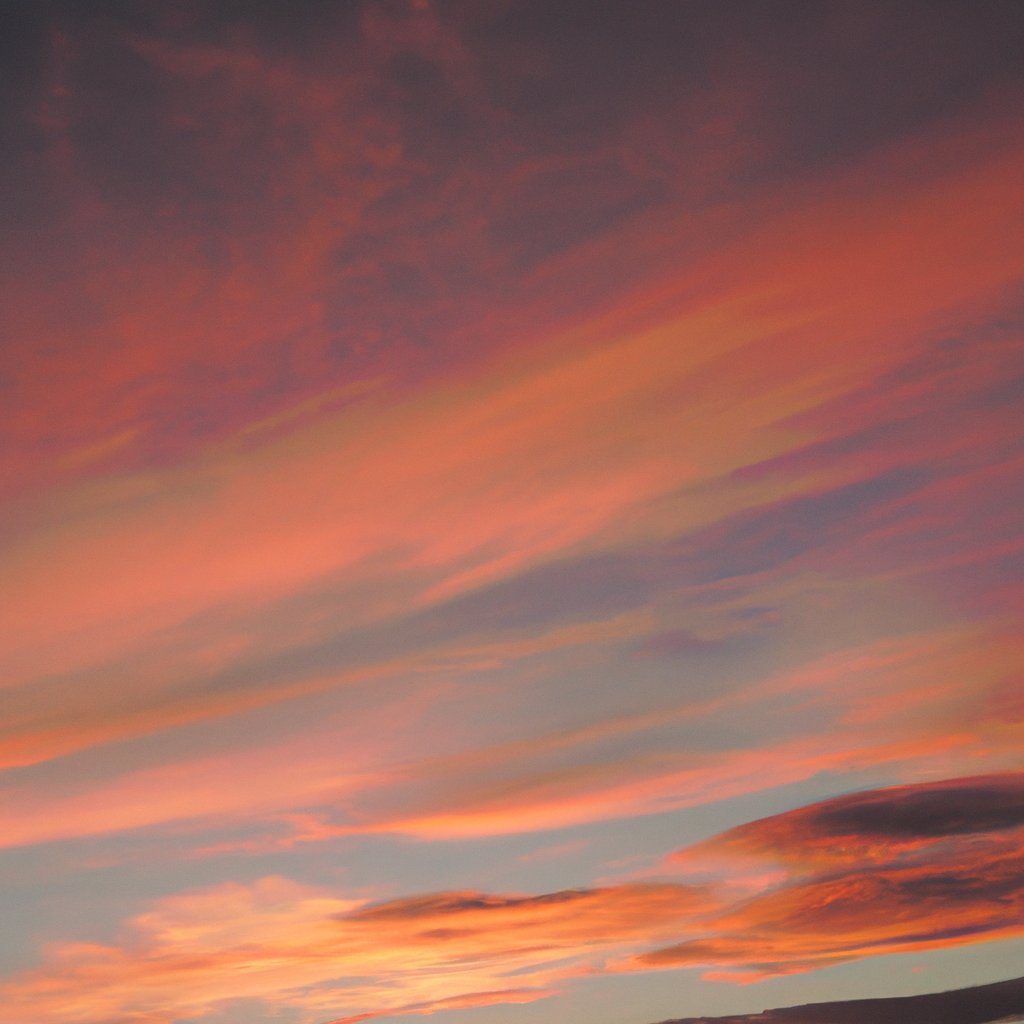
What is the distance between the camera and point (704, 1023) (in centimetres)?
4475

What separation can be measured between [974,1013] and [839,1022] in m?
7.40

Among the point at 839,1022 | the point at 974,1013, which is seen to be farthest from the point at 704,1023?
the point at 974,1013

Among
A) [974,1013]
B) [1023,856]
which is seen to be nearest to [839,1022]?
[974,1013]

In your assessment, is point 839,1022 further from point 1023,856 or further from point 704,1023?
point 1023,856

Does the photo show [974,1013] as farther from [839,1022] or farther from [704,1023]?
[704,1023]

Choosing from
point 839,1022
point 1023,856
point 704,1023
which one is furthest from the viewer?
point 839,1022

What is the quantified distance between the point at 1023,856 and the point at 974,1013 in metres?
13.6

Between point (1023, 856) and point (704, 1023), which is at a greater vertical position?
point (1023, 856)

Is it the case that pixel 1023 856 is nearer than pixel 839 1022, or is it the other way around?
pixel 1023 856

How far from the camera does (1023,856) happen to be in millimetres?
41031

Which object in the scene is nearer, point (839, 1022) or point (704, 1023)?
point (704, 1023)

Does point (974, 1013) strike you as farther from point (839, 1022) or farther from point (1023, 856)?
point (1023, 856)

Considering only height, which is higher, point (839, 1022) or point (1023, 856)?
point (1023, 856)

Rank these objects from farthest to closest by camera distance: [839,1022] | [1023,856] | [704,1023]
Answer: [839,1022], [704,1023], [1023,856]
